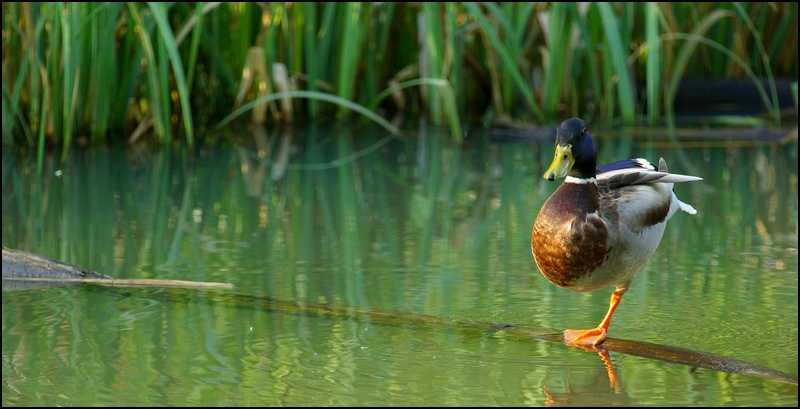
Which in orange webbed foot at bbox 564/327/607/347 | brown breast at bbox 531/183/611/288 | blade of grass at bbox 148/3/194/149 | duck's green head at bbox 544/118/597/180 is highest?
blade of grass at bbox 148/3/194/149

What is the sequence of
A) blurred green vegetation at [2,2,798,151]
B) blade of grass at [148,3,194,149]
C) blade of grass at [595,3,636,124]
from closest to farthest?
blade of grass at [148,3,194,149], blurred green vegetation at [2,2,798,151], blade of grass at [595,3,636,124]

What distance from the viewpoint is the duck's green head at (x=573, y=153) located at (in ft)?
8.88

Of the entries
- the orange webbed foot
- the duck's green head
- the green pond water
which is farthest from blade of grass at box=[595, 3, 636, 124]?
the orange webbed foot

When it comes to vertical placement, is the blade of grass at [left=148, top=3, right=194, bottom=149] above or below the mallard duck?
above

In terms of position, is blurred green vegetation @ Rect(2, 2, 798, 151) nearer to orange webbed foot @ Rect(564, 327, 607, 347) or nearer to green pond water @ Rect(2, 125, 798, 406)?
green pond water @ Rect(2, 125, 798, 406)

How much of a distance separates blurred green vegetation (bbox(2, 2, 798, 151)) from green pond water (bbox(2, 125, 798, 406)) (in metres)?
0.45

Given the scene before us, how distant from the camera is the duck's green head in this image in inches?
107

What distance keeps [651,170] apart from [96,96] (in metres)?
3.51

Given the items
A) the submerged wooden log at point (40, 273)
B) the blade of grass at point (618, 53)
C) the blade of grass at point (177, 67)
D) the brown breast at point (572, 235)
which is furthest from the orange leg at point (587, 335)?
the blade of grass at point (618, 53)

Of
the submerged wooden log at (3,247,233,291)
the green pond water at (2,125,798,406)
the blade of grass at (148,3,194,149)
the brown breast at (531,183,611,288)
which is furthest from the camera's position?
the blade of grass at (148,3,194,149)

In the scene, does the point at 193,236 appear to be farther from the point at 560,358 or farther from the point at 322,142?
the point at 322,142

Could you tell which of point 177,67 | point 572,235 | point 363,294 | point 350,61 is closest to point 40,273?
point 363,294

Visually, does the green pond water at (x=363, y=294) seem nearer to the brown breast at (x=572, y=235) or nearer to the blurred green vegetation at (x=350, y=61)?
the brown breast at (x=572, y=235)

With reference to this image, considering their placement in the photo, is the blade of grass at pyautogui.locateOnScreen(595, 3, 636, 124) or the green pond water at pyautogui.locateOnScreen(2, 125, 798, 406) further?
the blade of grass at pyautogui.locateOnScreen(595, 3, 636, 124)
